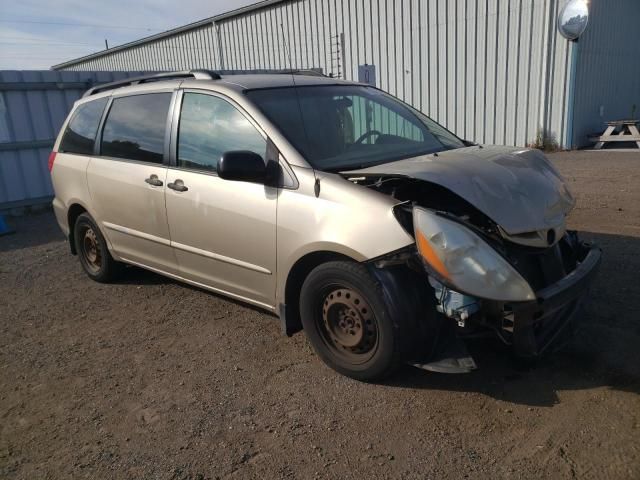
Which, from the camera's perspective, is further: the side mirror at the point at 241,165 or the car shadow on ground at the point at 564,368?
the side mirror at the point at 241,165

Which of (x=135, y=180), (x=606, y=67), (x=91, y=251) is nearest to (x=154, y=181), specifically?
(x=135, y=180)

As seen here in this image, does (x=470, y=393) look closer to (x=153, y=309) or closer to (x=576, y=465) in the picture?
(x=576, y=465)

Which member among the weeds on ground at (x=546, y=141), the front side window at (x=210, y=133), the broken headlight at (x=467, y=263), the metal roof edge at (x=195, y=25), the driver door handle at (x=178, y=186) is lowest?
the weeds on ground at (x=546, y=141)

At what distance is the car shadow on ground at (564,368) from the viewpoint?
3020 millimetres

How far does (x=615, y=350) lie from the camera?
11.0ft

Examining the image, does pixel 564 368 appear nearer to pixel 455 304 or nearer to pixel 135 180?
pixel 455 304

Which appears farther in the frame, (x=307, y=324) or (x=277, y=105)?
(x=277, y=105)

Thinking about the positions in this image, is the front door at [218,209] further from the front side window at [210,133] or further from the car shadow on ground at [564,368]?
the car shadow on ground at [564,368]

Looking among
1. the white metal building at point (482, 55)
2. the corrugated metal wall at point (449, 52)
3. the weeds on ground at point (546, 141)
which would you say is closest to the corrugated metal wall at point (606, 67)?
the white metal building at point (482, 55)

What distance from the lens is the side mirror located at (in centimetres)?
326

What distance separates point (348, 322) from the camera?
319 cm

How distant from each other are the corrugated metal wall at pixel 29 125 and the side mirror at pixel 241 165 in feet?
25.2

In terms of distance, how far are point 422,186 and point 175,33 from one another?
22.0 meters

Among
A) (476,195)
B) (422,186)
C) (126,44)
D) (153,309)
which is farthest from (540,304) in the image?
(126,44)
